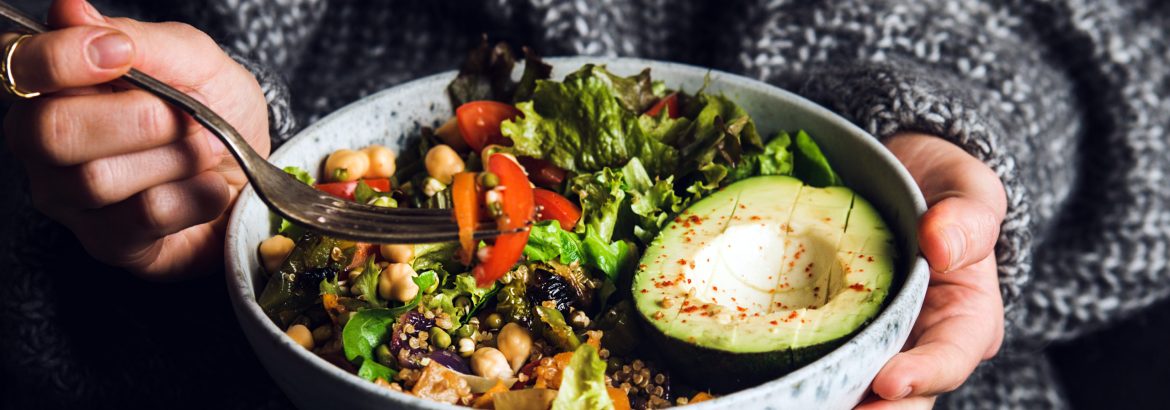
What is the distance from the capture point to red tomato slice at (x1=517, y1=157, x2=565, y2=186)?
148 centimetres

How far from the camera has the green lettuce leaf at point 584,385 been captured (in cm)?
102

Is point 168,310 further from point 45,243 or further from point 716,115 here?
point 716,115

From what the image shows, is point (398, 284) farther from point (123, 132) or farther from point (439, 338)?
point (123, 132)

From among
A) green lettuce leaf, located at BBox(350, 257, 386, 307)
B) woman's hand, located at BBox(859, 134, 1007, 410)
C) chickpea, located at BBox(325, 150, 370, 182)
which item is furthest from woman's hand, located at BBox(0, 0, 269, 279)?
woman's hand, located at BBox(859, 134, 1007, 410)

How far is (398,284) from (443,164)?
27 centimetres

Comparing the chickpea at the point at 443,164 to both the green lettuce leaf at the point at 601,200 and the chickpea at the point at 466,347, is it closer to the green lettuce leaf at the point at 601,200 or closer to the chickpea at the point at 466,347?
the green lettuce leaf at the point at 601,200

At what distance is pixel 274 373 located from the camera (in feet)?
3.59

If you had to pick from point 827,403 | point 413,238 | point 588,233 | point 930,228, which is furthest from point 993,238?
point 413,238

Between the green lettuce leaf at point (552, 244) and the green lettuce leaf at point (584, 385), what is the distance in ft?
0.78

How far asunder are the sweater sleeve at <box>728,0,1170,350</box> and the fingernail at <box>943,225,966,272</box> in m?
0.58

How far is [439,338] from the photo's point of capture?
1.16 m

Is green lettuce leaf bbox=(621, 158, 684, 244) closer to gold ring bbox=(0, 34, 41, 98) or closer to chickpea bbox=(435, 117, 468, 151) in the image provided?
chickpea bbox=(435, 117, 468, 151)

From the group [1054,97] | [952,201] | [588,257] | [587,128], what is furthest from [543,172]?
[1054,97]

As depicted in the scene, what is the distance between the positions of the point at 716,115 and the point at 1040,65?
96cm
